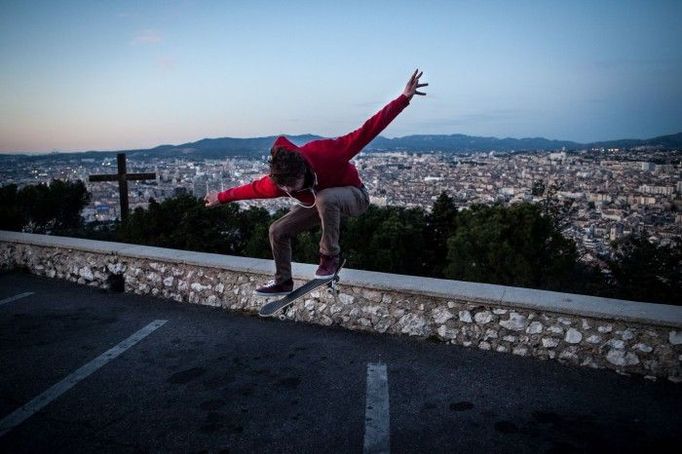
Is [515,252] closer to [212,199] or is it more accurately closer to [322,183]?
[322,183]

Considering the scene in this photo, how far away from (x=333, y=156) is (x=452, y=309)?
2.46m

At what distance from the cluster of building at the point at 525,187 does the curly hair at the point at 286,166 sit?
7.94 meters

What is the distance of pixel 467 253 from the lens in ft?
44.8

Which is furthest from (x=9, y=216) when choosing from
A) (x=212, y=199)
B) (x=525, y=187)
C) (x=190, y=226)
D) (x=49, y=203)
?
(x=525, y=187)

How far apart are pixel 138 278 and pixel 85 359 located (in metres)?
2.67

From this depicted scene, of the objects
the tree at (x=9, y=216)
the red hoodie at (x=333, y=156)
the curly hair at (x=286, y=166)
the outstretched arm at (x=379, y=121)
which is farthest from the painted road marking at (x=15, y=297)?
the tree at (x=9, y=216)

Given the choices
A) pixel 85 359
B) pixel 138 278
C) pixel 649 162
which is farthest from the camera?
pixel 649 162

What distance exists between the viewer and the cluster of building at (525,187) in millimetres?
18656

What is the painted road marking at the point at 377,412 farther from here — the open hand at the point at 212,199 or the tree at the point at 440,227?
the tree at the point at 440,227

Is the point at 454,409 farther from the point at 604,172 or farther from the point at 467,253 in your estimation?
the point at 604,172

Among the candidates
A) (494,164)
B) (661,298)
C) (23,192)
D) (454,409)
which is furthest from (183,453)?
(494,164)

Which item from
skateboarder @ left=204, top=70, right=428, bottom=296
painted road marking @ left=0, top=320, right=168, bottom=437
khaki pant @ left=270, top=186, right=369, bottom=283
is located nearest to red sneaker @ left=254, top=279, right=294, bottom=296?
khaki pant @ left=270, top=186, right=369, bottom=283

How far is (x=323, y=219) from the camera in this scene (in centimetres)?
393

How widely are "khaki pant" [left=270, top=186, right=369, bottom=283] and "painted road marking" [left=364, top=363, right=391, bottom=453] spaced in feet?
4.46
